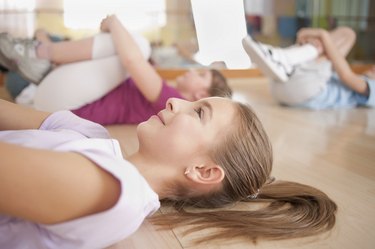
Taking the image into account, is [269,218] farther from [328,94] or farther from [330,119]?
[328,94]

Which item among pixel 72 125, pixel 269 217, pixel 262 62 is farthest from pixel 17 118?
pixel 262 62

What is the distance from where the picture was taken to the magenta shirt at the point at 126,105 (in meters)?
1.15

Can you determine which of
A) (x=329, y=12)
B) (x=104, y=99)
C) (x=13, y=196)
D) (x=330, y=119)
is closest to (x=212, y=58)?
(x=104, y=99)

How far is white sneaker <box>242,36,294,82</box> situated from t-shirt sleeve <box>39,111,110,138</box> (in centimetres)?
70

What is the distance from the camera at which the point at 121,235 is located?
0.45m

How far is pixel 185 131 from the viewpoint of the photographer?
0.54 metres

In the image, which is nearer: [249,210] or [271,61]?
[249,210]

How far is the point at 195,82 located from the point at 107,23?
1.14 ft

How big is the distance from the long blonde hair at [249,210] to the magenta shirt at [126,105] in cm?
57

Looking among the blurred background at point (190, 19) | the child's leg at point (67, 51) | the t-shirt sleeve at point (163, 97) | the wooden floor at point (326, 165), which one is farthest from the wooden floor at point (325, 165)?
the blurred background at point (190, 19)

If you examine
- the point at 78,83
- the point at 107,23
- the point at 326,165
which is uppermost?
the point at 107,23

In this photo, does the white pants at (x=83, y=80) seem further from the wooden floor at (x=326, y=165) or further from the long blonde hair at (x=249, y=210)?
the long blonde hair at (x=249, y=210)

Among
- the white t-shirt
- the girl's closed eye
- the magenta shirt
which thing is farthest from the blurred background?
the white t-shirt

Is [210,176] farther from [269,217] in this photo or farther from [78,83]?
[78,83]
